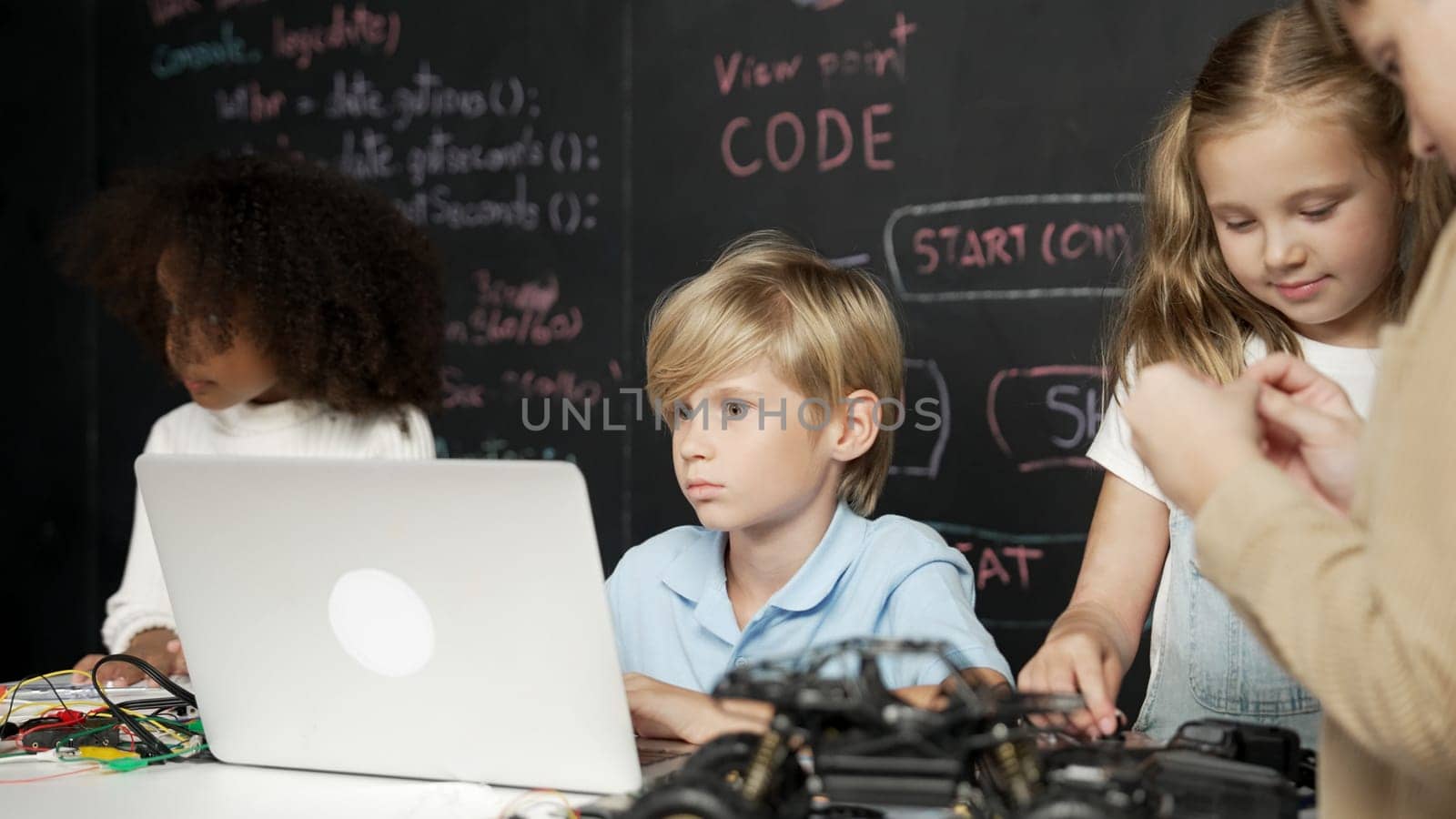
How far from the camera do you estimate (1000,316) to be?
8.41 ft

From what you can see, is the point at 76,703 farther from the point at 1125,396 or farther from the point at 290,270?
the point at 1125,396

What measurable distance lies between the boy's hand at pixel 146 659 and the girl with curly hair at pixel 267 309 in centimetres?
1

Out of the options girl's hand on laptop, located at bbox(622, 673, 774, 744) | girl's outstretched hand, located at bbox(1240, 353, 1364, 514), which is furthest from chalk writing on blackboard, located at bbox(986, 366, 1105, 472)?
girl's outstretched hand, located at bbox(1240, 353, 1364, 514)

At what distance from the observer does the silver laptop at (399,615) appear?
0.99 m

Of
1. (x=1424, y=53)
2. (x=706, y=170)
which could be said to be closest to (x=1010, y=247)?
(x=706, y=170)

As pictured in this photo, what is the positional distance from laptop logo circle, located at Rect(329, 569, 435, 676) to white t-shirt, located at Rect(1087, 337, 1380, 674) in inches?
31.8

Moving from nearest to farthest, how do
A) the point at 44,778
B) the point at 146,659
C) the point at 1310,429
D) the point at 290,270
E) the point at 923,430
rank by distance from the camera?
the point at 1310,429, the point at 44,778, the point at 146,659, the point at 290,270, the point at 923,430

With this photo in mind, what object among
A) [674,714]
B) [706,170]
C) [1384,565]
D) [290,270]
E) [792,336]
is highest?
[706,170]

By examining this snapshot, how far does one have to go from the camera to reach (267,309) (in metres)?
2.26

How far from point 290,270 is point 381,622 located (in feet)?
4.50

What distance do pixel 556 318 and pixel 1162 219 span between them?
5.64ft

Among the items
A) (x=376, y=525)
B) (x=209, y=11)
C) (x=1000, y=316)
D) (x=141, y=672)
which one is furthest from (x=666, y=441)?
(x=376, y=525)

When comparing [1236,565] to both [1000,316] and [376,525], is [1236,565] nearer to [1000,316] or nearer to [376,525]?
[376,525]

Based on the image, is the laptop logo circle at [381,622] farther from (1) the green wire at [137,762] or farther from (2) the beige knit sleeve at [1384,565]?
(2) the beige knit sleeve at [1384,565]
